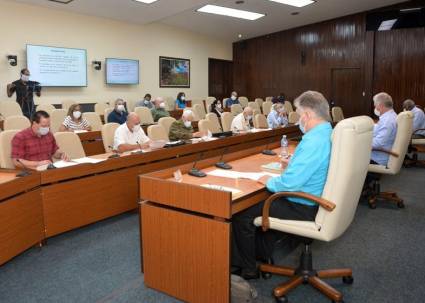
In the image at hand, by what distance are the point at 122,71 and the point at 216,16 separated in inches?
119

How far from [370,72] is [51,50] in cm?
878

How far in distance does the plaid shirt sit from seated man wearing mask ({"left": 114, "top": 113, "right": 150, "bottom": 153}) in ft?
2.58

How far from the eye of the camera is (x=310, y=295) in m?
2.53

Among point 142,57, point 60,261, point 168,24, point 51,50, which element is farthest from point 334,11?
point 60,261

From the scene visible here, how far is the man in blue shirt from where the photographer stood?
2297 millimetres

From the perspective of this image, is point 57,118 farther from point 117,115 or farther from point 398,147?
point 398,147

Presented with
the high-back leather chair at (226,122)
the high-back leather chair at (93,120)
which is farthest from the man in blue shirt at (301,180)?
the high-back leather chair at (93,120)

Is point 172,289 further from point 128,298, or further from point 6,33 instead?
point 6,33

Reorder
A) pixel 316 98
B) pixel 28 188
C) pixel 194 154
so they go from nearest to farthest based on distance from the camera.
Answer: pixel 316 98 → pixel 28 188 → pixel 194 154

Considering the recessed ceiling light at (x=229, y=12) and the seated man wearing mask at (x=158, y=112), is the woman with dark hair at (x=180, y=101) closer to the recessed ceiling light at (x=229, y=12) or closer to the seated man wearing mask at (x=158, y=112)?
the recessed ceiling light at (x=229, y=12)

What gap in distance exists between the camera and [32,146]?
12.2ft

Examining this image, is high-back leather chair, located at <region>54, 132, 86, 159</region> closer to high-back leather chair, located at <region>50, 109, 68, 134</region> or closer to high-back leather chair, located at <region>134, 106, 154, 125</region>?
high-back leather chair, located at <region>50, 109, 68, 134</region>

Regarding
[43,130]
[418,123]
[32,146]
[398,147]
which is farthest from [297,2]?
[32,146]

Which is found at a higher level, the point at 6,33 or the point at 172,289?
the point at 6,33
